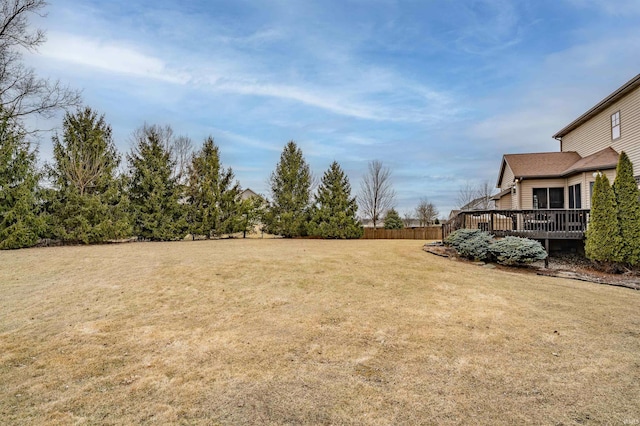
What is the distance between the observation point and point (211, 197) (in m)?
21.0

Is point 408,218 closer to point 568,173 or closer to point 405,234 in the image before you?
point 405,234

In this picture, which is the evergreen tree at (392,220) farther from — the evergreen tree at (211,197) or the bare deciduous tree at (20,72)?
the bare deciduous tree at (20,72)

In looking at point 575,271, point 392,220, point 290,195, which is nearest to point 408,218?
point 392,220

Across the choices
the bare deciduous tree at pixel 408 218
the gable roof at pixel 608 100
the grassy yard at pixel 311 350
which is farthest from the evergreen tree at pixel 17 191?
the bare deciduous tree at pixel 408 218

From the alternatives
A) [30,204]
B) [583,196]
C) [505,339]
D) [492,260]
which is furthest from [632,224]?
[30,204]

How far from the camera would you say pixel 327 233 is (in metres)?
23.5

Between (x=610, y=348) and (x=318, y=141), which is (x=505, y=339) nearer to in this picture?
(x=610, y=348)

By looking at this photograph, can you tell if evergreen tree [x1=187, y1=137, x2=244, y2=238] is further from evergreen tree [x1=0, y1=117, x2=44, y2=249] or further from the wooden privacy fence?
the wooden privacy fence

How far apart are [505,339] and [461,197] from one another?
3850cm

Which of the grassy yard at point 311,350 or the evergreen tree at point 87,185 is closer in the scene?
the grassy yard at point 311,350

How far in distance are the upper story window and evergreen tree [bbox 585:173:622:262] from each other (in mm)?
5756

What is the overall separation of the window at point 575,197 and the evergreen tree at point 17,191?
23.6m

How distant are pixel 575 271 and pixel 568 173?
740 centimetres

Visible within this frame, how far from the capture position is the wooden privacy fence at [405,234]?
26.3 m
